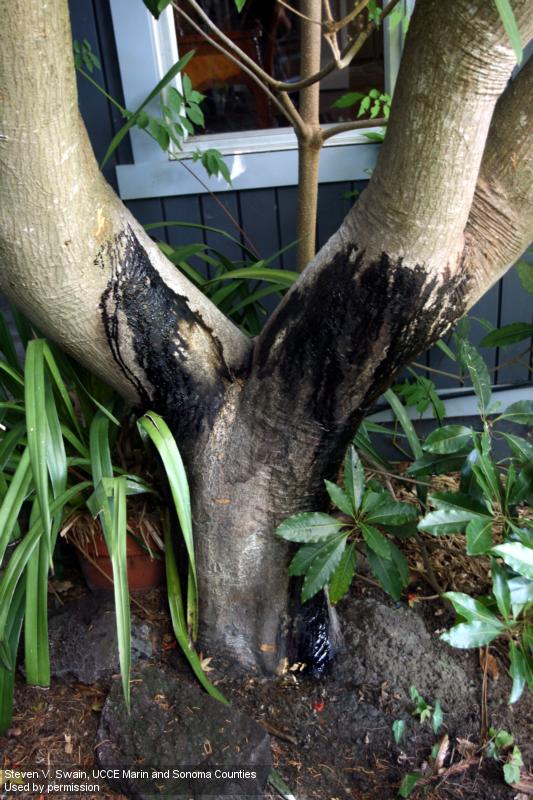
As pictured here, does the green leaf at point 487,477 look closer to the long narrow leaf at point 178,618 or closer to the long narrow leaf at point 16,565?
the long narrow leaf at point 178,618

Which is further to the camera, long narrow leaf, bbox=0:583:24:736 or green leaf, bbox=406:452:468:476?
green leaf, bbox=406:452:468:476

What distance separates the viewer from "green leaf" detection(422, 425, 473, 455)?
1.60m

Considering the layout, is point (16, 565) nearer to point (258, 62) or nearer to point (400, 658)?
point (400, 658)

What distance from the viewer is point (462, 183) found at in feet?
3.62

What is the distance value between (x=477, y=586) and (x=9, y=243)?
147cm

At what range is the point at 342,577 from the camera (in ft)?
4.91

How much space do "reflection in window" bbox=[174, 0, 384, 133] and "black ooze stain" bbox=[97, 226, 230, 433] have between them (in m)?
1.58

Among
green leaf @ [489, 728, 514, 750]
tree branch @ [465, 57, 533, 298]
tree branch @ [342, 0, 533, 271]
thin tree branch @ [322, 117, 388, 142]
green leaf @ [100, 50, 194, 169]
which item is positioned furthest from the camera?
thin tree branch @ [322, 117, 388, 142]

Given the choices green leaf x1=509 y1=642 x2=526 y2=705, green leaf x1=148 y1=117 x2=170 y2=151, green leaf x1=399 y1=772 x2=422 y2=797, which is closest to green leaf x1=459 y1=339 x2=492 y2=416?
green leaf x1=509 y1=642 x2=526 y2=705

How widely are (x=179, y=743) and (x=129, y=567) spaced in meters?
0.49

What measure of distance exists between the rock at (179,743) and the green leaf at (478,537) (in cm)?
61

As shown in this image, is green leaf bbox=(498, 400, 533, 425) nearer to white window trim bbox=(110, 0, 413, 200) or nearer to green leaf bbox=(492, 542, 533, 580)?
green leaf bbox=(492, 542, 533, 580)

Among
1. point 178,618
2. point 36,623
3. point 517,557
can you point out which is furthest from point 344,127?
point 36,623

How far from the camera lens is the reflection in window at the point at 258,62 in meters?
2.56
